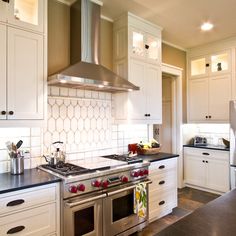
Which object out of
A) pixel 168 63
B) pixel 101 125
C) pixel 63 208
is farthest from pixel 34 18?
pixel 168 63

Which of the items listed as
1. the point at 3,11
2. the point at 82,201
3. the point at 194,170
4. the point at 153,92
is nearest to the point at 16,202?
the point at 82,201

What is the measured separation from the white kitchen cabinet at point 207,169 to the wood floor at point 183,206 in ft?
0.57

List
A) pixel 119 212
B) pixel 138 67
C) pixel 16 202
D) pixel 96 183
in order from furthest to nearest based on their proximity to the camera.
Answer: pixel 138 67
pixel 119 212
pixel 96 183
pixel 16 202

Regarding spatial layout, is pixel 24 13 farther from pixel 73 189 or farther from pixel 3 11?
pixel 73 189

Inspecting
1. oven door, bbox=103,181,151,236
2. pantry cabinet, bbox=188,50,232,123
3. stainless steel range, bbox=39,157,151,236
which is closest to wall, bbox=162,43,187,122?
pantry cabinet, bbox=188,50,232,123

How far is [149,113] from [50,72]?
1550mm

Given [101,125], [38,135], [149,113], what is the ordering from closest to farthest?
[38,135] → [101,125] → [149,113]

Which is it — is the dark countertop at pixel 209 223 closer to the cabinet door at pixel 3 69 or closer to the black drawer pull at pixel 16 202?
the black drawer pull at pixel 16 202

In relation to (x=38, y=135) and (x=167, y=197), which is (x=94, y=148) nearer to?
(x=38, y=135)

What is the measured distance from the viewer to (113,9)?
2.90 m

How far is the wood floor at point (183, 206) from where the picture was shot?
112 inches

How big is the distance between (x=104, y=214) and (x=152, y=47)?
2.49 meters

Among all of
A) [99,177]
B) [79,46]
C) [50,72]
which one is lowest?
[99,177]

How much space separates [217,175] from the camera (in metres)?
4.02
